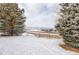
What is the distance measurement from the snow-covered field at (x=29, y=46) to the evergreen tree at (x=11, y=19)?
0.29 ft

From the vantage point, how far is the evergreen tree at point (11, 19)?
178cm

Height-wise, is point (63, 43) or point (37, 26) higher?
point (37, 26)

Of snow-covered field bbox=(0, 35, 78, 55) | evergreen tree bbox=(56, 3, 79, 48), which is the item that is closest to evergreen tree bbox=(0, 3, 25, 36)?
snow-covered field bbox=(0, 35, 78, 55)

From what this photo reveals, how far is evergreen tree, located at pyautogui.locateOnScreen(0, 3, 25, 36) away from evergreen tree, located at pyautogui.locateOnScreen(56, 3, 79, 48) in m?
0.42

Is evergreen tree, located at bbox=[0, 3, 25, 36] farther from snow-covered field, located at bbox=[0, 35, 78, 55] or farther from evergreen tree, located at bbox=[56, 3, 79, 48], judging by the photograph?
evergreen tree, located at bbox=[56, 3, 79, 48]

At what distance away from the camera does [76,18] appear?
1.77 m

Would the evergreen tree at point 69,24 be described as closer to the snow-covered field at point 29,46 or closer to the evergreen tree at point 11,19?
the snow-covered field at point 29,46

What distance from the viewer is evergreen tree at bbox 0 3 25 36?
178 centimetres

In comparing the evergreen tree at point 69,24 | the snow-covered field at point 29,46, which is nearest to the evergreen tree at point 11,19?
the snow-covered field at point 29,46

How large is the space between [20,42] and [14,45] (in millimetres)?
72

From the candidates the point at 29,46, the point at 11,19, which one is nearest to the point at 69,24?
the point at 29,46
